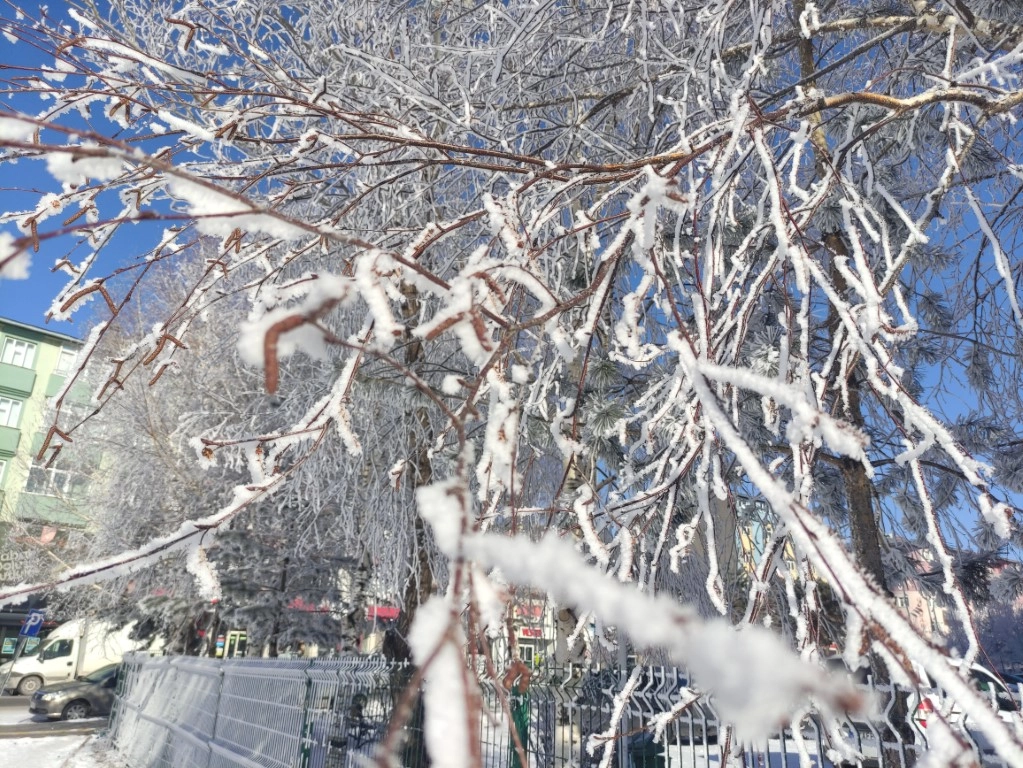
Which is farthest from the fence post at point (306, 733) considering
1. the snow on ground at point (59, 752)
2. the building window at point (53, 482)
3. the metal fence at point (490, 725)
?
the building window at point (53, 482)

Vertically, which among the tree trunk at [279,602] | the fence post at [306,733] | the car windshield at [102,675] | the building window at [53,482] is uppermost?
the building window at [53,482]

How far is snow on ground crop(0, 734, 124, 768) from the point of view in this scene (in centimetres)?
855

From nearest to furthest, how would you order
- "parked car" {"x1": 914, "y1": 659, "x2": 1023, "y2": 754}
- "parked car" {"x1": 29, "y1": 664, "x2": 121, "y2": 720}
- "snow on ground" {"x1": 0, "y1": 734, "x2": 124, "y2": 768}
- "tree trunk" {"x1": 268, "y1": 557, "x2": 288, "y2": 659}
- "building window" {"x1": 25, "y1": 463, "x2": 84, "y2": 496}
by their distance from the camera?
"parked car" {"x1": 914, "y1": 659, "x2": 1023, "y2": 754} → "snow on ground" {"x1": 0, "y1": 734, "x2": 124, "y2": 768} → "tree trunk" {"x1": 268, "y1": 557, "x2": 288, "y2": 659} → "parked car" {"x1": 29, "y1": 664, "x2": 121, "y2": 720} → "building window" {"x1": 25, "y1": 463, "x2": 84, "y2": 496}

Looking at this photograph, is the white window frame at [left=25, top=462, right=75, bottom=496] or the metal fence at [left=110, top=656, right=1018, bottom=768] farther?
the white window frame at [left=25, top=462, right=75, bottom=496]

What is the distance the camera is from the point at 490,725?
229 cm

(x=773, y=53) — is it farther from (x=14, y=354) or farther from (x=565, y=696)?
(x=14, y=354)

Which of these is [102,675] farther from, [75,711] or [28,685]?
[28,685]

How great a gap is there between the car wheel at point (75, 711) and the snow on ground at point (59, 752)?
8.93 ft

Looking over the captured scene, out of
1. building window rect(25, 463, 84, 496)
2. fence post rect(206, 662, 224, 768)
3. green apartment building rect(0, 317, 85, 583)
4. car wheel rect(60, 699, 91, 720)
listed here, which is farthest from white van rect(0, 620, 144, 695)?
fence post rect(206, 662, 224, 768)


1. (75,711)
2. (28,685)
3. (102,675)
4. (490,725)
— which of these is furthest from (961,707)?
(28,685)

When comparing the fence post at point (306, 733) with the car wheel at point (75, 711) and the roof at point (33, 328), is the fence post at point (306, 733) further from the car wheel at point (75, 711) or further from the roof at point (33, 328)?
the roof at point (33, 328)

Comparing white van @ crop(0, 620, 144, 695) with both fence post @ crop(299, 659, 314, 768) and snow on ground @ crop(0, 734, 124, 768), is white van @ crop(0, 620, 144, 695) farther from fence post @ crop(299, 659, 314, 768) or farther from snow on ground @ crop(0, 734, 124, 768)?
fence post @ crop(299, 659, 314, 768)

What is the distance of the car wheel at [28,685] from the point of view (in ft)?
54.5

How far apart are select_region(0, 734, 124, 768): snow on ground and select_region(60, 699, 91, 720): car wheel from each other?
2.72m
